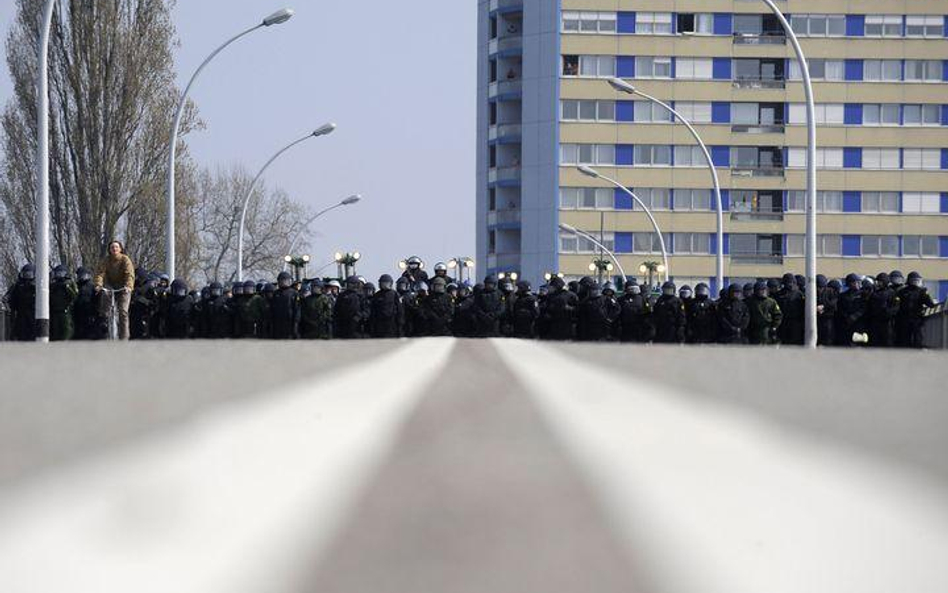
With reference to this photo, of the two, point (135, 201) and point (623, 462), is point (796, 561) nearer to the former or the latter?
point (623, 462)

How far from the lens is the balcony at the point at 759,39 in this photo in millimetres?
115812

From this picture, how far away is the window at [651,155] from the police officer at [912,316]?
83.7 meters

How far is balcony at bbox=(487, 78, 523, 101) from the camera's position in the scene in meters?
119

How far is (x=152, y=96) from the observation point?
58.1m

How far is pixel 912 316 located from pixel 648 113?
84.7 meters

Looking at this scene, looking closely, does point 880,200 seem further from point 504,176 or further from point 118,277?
point 118,277

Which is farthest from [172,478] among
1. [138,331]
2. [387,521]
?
[138,331]

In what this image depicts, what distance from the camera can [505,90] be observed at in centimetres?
12031

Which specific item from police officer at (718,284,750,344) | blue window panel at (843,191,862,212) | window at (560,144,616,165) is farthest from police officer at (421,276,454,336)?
blue window panel at (843,191,862,212)

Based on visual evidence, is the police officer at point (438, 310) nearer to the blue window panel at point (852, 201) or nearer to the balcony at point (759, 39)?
the balcony at point (759, 39)

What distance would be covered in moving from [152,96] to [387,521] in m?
54.5

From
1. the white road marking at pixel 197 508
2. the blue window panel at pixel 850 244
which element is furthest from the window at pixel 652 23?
the white road marking at pixel 197 508

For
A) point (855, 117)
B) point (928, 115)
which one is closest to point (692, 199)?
point (855, 117)

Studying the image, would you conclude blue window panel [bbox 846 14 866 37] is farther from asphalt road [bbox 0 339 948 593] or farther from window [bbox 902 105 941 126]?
asphalt road [bbox 0 339 948 593]
